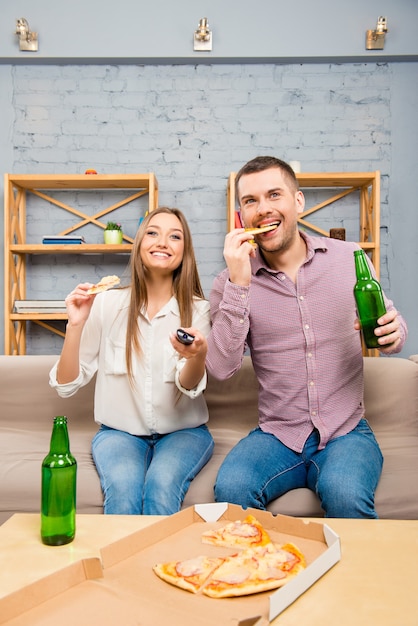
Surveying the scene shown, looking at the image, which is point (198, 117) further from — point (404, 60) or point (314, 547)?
point (314, 547)

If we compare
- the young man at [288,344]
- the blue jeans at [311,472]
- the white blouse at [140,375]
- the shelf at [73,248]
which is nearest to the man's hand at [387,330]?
the young man at [288,344]

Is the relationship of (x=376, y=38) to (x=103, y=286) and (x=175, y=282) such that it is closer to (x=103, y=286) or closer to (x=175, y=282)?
(x=175, y=282)

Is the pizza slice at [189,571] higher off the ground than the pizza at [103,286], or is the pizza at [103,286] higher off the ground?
the pizza at [103,286]

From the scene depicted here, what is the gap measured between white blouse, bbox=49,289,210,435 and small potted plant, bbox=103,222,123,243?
1.55 meters

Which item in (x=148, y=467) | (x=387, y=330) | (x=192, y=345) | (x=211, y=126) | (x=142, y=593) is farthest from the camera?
(x=211, y=126)

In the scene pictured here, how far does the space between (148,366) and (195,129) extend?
Result: 7.76ft

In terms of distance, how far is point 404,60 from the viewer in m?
3.80

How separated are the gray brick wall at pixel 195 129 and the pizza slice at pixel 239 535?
286cm

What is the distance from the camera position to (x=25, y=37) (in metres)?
3.67

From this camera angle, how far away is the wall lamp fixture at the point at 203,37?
3.61 meters

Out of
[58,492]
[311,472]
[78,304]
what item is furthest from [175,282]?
[58,492]

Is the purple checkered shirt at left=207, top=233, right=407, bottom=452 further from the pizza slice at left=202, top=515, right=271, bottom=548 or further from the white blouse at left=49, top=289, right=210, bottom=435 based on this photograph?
the pizza slice at left=202, top=515, right=271, bottom=548

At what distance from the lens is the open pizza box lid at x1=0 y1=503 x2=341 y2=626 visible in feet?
2.68

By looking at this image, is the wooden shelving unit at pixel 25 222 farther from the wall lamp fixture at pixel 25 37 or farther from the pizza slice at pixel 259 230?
the pizza slice at pixel 259 230
